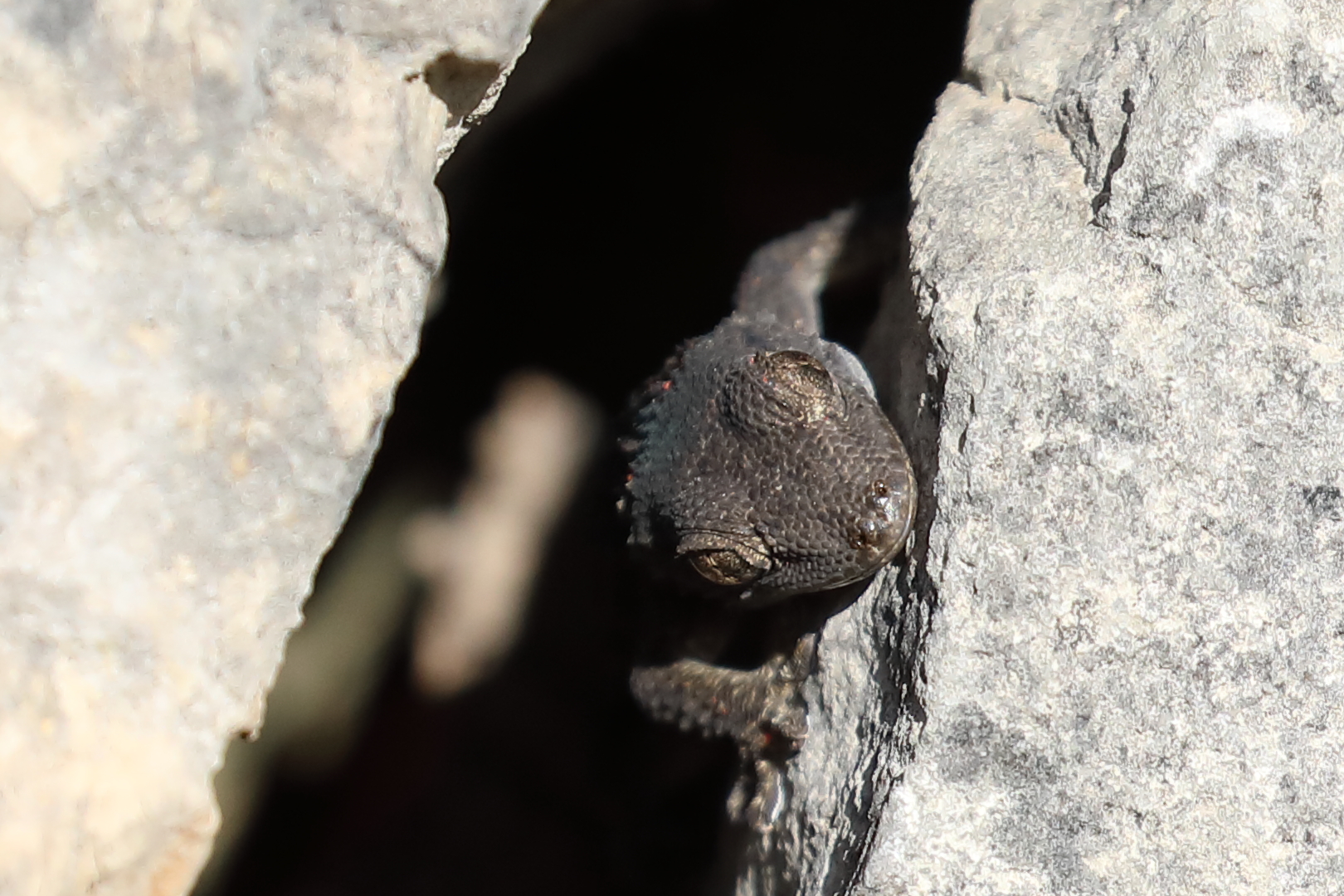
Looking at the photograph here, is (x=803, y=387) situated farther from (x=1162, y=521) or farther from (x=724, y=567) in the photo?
(x=1162, y=521)

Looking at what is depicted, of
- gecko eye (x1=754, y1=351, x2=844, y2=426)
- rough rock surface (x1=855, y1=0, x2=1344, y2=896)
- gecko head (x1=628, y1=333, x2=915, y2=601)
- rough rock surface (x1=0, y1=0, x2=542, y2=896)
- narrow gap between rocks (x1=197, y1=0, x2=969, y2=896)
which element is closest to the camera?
rough rock surface (x1=0, y1=0, x2=542, y2=896)

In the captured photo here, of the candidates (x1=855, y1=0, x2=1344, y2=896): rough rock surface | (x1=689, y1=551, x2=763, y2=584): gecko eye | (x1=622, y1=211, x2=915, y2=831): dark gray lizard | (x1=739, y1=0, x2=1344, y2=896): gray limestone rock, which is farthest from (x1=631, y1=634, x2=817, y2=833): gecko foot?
(x1=855, y1=0, x2=1344, y2=896): rough rock surface

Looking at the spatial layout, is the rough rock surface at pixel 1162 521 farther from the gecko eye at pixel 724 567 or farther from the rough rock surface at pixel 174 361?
the rough rock surface at pixel 174 361

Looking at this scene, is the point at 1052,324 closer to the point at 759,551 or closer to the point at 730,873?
the point at 759,551

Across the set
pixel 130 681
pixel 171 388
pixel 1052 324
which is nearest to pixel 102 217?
pixel 171 388

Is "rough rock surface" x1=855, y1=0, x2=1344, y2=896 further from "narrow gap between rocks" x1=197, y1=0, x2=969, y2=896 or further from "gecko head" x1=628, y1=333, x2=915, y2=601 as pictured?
"narrow gap between rocks" x1=197, y1=0, x2=969, y2=896
